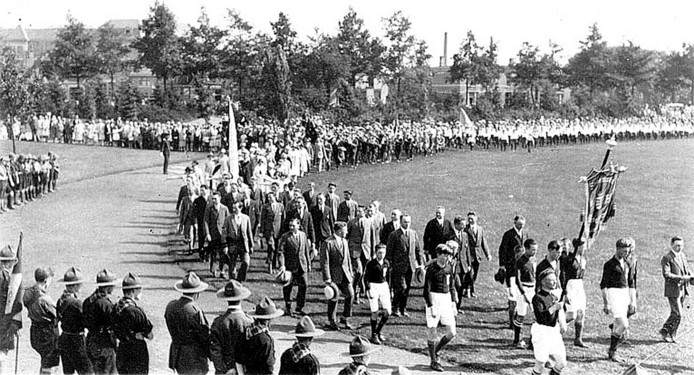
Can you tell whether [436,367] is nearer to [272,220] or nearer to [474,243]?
[474,243]

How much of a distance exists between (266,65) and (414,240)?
1035 inches

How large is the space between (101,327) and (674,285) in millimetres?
8107

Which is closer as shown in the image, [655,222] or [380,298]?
[380,298]

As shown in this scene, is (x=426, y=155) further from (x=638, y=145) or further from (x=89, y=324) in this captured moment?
(x=89, y=324)

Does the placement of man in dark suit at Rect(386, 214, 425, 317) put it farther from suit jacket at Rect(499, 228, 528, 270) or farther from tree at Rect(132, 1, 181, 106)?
tree at Rect(132, 1, 181, 106)

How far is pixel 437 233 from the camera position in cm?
1302

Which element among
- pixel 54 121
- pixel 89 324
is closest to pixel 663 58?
pixel 54 121

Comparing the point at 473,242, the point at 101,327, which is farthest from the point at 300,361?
the point at 473,242

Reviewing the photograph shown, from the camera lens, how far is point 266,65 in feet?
121

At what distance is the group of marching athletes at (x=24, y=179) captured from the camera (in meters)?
20.0

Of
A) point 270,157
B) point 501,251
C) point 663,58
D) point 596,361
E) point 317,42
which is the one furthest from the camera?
point 663,58

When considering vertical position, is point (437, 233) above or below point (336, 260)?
above

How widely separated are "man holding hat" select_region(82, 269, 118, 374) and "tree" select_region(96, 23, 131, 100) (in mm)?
50141

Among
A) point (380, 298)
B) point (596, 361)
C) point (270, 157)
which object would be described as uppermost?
point (270, 157)
